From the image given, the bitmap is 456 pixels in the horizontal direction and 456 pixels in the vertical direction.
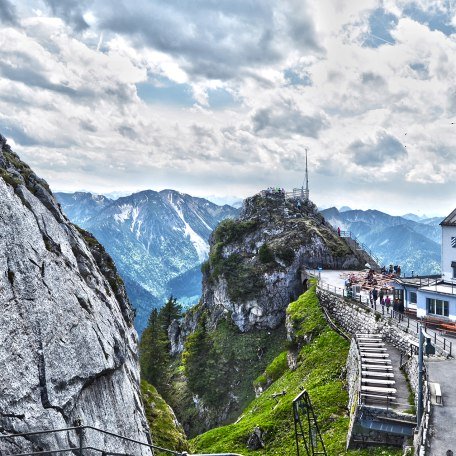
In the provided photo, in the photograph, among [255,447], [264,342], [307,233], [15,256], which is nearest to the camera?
[15,256]

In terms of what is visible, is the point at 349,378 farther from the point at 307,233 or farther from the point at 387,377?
the point at 307,233

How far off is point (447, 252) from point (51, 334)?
43765 mm

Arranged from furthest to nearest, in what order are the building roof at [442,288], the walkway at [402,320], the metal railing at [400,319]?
the building roof at [442,288] → the metal railing at [400,319] → the walkway at [402,320]

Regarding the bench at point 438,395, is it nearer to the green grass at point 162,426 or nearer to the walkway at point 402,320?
the walkway at point 402,320

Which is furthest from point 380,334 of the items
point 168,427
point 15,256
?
point 15,256

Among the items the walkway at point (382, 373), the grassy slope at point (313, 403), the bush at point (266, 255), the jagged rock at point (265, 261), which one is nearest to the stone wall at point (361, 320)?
the walkway at point (382, 373)

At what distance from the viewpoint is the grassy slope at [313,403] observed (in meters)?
28.1

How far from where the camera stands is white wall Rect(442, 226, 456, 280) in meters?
46.2

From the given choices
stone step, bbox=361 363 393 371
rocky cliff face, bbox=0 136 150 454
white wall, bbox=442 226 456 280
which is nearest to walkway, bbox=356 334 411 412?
stone step, bbox=361 363 393 371

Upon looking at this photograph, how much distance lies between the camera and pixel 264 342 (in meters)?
65.7

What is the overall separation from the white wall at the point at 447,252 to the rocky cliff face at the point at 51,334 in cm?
3675

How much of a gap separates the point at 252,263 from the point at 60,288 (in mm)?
52190

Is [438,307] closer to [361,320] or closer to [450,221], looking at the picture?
[361,320]

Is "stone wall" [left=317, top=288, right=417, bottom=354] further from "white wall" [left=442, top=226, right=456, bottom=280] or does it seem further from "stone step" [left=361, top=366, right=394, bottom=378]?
"white wall" [left=442, top=226, right=456, bottom=280]
